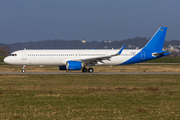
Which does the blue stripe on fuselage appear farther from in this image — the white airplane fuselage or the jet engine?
the jet engine

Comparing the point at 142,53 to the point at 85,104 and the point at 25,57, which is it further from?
the point at 85,104

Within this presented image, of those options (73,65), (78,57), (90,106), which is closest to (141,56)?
(78,57)

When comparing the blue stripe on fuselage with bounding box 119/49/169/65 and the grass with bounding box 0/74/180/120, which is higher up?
the blue stripe on fuselage with bounding box 119/49/169/65

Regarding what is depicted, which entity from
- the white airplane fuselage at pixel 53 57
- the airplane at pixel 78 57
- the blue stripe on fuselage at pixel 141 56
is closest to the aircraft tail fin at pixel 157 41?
the airplane at pixel 78 57

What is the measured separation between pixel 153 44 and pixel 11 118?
3354 cm

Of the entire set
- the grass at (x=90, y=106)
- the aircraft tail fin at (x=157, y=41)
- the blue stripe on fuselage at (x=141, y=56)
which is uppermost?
the aircraft tail fin at (x=157, y=41)

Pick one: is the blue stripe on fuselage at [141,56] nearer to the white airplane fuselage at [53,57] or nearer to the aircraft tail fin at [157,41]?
the white airplane fuselage at [53,57]

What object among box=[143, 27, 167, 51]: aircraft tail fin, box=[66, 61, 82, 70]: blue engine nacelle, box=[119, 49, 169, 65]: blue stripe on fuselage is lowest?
box=[66, 61, 82, 70]: blue engine nacelle

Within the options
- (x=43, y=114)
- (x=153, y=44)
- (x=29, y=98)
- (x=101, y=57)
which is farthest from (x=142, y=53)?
(x=43, y=114)

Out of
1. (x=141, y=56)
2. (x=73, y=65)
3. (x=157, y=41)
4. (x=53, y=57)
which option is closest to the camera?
(x=73, y=65)

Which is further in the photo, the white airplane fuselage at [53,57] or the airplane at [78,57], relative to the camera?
the white airplane fuselage at [53,57]

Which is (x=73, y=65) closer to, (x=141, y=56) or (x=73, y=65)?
(x=73, y=65)

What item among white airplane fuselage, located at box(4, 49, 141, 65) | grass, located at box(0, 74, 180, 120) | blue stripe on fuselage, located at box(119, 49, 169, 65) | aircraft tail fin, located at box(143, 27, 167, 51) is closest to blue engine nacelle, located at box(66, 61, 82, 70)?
white airplane fuselage, located at box(4, 49, 141, 65)

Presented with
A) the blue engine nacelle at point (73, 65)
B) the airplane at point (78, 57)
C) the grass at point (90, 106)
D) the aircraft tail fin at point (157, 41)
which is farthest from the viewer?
the aircraft tail fin at point (157, 41)
